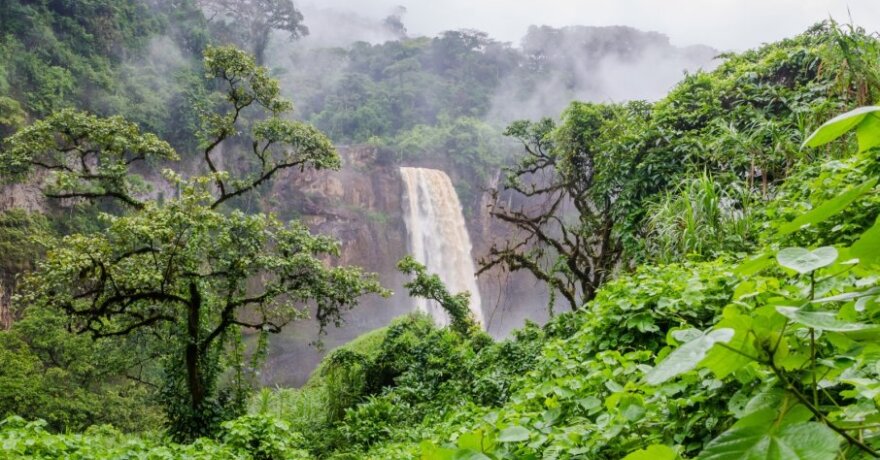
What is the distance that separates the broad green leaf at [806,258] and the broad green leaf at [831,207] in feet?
0.11

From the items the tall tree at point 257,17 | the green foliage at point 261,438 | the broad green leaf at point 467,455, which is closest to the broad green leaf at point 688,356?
the broad green leaf at point 467,455

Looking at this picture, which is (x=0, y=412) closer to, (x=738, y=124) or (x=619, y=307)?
(x=619, y=307)

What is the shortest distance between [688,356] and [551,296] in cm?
759

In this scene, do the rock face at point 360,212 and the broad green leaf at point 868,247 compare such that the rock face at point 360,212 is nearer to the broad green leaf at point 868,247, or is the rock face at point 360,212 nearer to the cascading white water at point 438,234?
the cascading white water at point 438,234

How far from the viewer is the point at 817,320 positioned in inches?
17.4

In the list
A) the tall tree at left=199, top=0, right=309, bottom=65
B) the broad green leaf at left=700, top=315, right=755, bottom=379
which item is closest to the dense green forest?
the broad green leaf at left=700, top=315, right=755, bottom=379

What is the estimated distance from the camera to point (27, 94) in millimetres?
15914

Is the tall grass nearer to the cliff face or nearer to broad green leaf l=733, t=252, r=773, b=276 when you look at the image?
broad green leaf l=733, t=252, r=773, b=276

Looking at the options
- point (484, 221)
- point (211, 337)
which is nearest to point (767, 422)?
point (211, 337)

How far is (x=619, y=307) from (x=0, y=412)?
1009cm

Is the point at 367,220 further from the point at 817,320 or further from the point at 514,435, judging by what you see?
the point at 817,320

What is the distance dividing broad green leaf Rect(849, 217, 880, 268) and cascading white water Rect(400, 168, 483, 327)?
20.5 metres

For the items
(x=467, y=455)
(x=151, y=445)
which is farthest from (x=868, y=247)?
(x=151, y=445)

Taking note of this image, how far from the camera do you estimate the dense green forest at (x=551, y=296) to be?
0.57m
